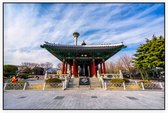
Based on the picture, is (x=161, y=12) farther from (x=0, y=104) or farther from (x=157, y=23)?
Result: (x=0, y=104)

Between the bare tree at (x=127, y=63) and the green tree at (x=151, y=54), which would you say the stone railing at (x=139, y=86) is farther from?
the bare tree at (x=127, y=63)

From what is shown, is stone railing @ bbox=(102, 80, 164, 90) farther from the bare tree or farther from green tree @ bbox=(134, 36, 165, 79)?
Answer: the bare tree

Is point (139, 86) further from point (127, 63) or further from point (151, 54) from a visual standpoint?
point (127, 63)

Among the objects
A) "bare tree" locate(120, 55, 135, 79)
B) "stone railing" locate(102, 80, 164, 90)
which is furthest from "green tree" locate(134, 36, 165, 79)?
"bare tree" locate(120, 55, 135, 79)

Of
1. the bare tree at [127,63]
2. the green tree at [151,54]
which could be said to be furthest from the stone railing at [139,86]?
the bare tree at [127,63]

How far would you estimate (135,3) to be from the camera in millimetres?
5535

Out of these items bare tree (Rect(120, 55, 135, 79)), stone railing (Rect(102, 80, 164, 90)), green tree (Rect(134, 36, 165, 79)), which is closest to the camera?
stone railing (Rect(102, 80, 164, 90))

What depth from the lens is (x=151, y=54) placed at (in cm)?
1295

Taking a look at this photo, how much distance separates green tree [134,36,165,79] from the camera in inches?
455

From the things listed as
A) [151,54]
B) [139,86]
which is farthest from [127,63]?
[139,86]

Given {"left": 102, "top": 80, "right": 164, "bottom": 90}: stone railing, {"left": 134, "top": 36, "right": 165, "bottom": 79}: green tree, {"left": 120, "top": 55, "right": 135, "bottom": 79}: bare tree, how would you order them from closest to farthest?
{"left": 102, "top": 80, "right": 164, "bottom": 90}: stone railing, {"left": 134, "top": 36, "right": 165, "bottom": 79}: green tree, {"left": 120, "top": 55, "right": 135, "bottom": 79}: bare tree

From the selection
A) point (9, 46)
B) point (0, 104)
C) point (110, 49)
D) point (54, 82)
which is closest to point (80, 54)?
point (110, 49)

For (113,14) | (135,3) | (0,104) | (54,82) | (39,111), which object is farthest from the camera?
(54,82)

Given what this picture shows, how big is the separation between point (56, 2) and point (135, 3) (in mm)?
2819
